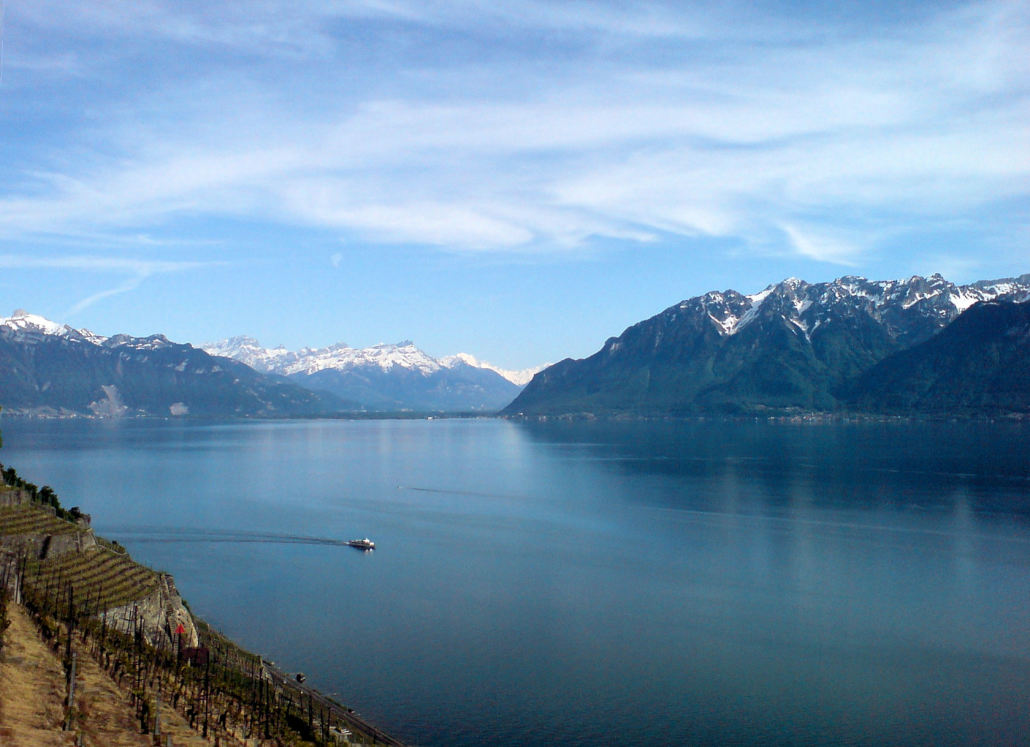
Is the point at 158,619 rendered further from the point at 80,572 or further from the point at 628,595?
the point at 628,595

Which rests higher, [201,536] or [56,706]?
[56,706]

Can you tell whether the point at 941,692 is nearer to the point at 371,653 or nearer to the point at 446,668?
the point at 446,668

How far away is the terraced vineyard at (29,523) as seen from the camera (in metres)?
37.8

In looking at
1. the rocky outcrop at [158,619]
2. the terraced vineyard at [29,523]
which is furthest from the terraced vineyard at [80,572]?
the rocky outcrop at [158,619]

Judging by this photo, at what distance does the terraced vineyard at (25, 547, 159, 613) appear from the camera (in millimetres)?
34656

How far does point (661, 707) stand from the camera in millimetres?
34844

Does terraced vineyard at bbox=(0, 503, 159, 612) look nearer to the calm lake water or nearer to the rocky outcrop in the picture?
the rocky outcrop

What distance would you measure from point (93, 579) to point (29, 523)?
5.26 metres

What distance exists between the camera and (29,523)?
39.0 metres

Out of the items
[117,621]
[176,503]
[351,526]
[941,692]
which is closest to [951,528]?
[941,692]

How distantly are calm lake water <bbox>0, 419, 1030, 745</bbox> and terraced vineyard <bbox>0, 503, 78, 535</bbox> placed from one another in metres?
9.94

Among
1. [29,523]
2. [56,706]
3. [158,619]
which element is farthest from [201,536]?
[56,706]

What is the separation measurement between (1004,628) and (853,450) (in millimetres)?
114934

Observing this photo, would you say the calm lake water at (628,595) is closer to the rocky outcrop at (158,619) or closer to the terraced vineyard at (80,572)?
the rocky outcrop at (158,619)
